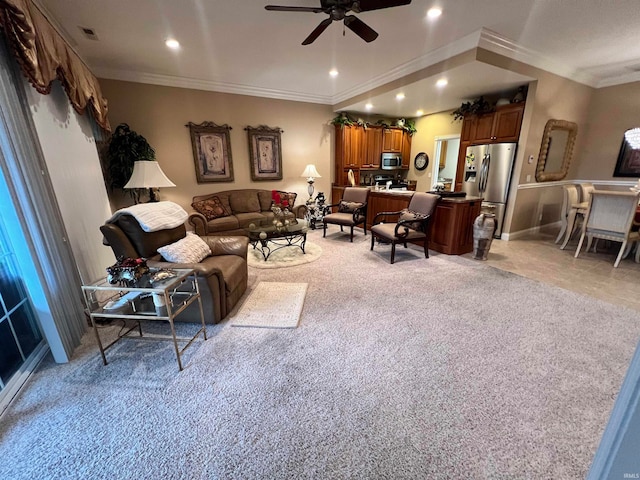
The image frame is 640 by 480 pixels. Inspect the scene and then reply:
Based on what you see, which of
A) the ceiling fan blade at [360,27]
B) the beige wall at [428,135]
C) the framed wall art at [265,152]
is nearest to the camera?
the ceiling fan blade at [360,27]

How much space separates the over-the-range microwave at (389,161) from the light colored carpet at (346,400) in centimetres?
493

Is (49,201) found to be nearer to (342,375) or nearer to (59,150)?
(59,150)

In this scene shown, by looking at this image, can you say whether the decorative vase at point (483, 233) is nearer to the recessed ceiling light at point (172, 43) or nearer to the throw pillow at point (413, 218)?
the throw pillow at point (413, 218)

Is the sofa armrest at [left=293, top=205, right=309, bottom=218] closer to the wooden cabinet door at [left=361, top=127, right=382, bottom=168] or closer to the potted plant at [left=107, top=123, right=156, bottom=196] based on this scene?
the wooden cabinet door at [left=361, top=127, right=382, bottom=168]

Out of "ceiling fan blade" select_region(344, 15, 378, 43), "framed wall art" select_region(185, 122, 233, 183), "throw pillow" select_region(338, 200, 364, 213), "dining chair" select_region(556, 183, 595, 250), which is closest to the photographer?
"ceiling fan blade" select_region(344, 15, 378, 43)

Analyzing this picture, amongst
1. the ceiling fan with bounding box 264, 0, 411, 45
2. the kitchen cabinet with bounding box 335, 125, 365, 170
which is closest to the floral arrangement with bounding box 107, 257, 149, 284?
the ceiling fan with bounding box 264, 0, 411, 45

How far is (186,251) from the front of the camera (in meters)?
2.31

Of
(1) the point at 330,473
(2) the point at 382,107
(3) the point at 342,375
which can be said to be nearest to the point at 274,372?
(3) the point at 342,375

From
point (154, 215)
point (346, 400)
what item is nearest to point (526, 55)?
point (346, 400)

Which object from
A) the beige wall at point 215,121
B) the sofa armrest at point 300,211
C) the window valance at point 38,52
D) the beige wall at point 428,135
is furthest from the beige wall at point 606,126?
the window valance at point 38,52

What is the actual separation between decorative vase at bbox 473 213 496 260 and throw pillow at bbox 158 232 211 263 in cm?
355

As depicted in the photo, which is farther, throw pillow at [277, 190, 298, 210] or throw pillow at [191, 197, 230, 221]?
throw pillow at [277, 190, 298, 210]

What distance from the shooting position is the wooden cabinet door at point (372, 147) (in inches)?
251

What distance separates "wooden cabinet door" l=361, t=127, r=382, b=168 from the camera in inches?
251
